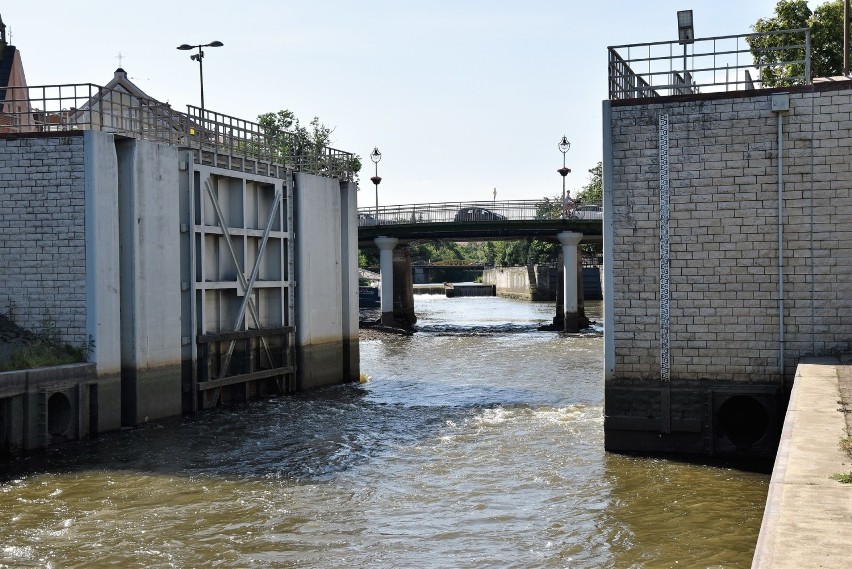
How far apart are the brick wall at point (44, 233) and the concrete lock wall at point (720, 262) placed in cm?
999

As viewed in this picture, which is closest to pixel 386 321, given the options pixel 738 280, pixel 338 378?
pixel 338 378

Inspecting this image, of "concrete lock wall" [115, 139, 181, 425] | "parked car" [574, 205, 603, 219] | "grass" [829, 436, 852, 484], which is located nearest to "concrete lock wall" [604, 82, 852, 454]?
"grass" [829, 436, 852, 484]

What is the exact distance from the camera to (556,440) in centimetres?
1827

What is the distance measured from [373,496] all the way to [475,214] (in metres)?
40.1

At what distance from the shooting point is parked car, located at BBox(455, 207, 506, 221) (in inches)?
2092

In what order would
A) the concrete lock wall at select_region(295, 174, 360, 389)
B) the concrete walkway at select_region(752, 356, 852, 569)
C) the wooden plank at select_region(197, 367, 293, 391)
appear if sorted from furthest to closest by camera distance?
the concrete lock wall at select_region(295, 174, 360, 389)
the wooden plank at select_region(197, 367, 293, 391)
the concrete walkway at select_region(752, 356, 852, 569)

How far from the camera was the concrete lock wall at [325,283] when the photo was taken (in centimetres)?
2555

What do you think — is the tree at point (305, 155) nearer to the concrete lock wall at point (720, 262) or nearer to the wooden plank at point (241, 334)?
the wooden plank at point (241, 334)

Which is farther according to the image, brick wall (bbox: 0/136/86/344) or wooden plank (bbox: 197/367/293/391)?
wooden plank (bbox: 197/367/293/391)

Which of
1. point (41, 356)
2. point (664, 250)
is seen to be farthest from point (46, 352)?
point (664, 250)

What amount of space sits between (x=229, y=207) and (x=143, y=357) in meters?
5.37

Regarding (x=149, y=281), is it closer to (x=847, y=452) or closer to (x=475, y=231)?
(x=847, y=452)

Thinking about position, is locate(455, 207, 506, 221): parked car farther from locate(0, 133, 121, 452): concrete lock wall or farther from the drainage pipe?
the drainage pipe

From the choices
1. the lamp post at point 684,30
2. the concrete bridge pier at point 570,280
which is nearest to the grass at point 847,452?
the lamp post at point 684,30
